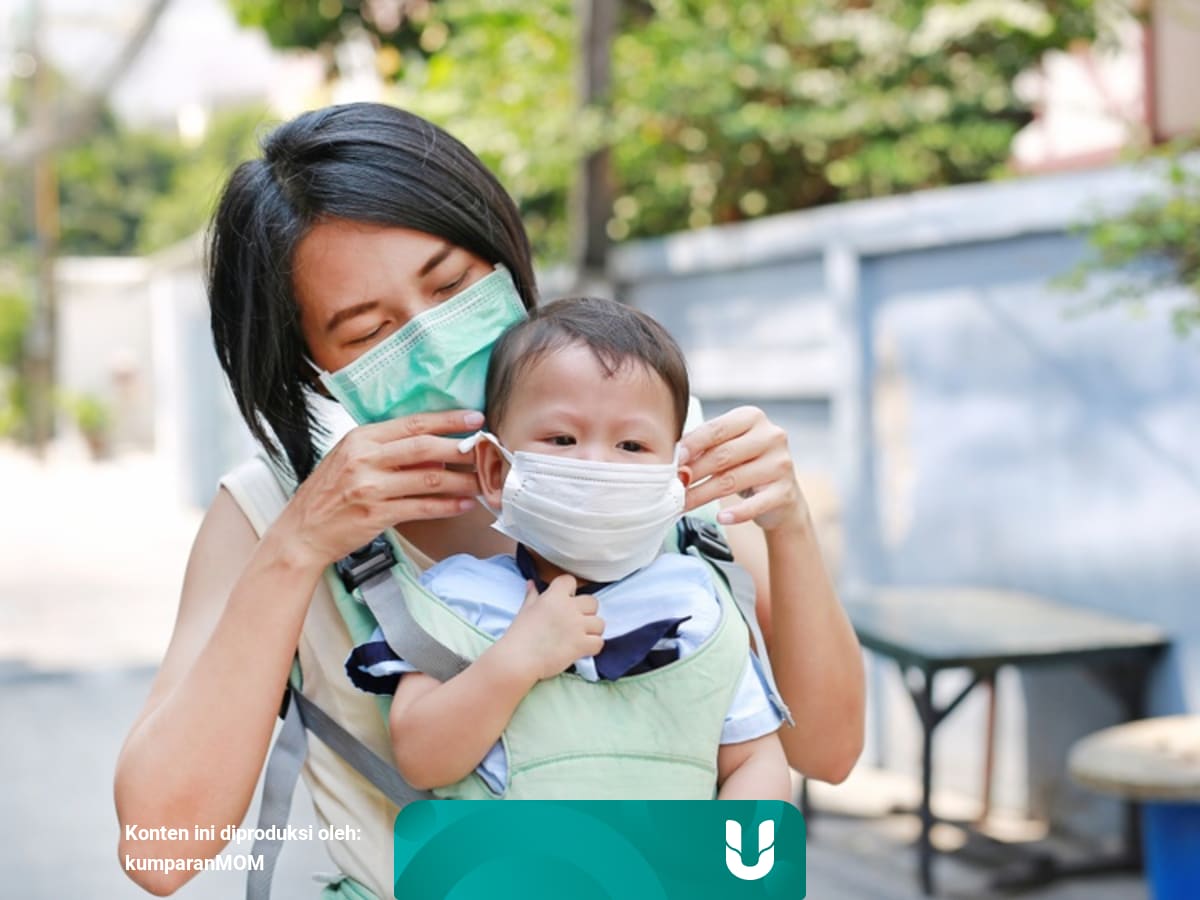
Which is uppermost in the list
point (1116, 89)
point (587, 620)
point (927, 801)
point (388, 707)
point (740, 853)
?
point (1116, 89)

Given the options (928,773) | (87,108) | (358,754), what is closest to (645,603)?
(358,754)

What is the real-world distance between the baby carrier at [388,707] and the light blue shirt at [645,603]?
18mm

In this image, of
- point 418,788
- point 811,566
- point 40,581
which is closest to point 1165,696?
point 811,566

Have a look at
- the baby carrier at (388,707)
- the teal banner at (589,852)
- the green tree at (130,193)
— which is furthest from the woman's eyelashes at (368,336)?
the green tree at (130,193)

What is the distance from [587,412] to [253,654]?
412mm

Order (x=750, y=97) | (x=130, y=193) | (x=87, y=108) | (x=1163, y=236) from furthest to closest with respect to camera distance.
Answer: (x=130, y=193)
(x=87, y=108)
(x=750, y=97)
(x=1163, y=236)

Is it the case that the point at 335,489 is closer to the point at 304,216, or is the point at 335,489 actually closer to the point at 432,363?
the point at 432,363

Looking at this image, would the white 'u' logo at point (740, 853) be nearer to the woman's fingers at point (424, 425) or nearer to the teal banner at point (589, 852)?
the teal banner at point (589, 852)

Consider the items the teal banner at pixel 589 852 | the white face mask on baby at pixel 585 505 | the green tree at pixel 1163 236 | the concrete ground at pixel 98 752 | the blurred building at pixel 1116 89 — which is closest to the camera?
the teal banner at pixel 589 852

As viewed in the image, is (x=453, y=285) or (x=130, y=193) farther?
(x=130, y=193)

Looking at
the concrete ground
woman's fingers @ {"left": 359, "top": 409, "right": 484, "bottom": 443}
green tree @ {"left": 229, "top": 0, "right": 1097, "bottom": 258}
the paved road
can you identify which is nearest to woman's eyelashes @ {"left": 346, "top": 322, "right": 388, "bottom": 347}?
woman's fingers @ {"left": 359, "top": 409, "right": 484, "bottom": 443}

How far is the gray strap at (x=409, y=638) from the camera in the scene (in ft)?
5.12

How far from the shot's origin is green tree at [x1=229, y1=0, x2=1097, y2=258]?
Result: 301 inches

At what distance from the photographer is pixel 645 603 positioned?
1645 mm
